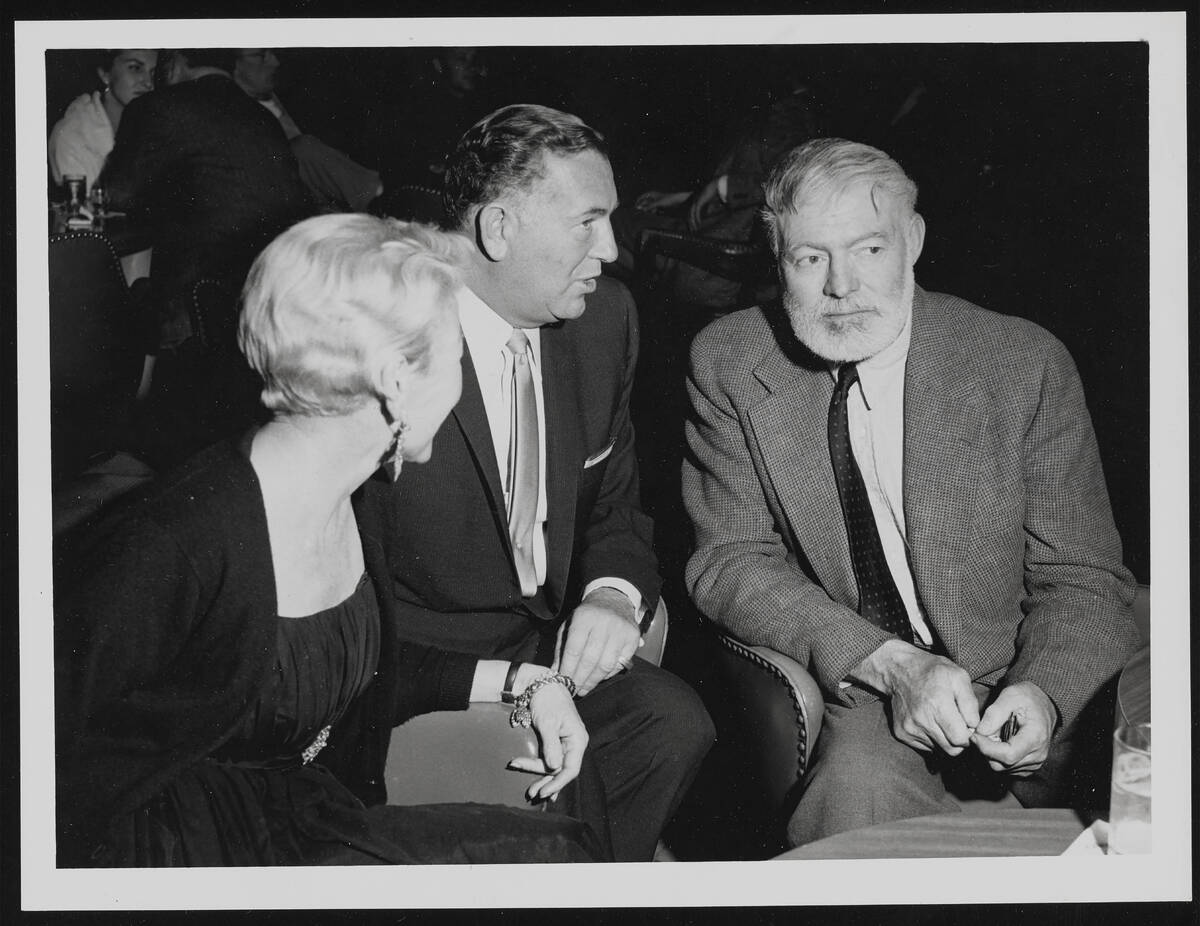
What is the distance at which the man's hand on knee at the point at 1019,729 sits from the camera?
2062 mm

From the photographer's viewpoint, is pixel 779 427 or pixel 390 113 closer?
pixel 390 113

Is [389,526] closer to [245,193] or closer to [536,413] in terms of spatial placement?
[536,413]

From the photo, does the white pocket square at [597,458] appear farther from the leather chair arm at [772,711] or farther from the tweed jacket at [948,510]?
the leather chair arm at [772,711]

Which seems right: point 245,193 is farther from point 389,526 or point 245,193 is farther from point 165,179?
point 389,526

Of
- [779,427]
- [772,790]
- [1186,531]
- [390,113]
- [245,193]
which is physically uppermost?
[390,113]

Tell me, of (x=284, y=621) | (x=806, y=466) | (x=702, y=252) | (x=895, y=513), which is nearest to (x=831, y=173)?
(x=702, y=252)

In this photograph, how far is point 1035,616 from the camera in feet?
7.09

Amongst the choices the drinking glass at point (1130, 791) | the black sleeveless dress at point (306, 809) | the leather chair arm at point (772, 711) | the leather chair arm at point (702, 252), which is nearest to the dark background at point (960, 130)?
the leather chair arm at point (702, 252)

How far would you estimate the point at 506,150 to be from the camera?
201cm

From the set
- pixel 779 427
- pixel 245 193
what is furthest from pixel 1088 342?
pixel 245 193

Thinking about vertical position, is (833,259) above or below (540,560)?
above

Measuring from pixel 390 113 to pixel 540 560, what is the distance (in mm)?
831

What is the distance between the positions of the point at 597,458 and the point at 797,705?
58 centimetres

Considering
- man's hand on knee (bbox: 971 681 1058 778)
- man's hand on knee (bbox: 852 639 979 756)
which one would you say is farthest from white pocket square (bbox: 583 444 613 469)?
man's hand on knee (bbox: 971 681 1058 778)
